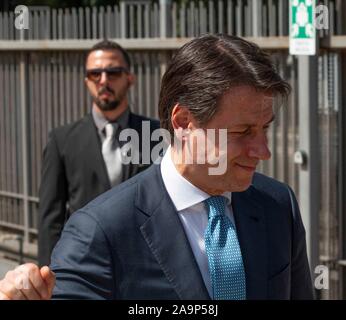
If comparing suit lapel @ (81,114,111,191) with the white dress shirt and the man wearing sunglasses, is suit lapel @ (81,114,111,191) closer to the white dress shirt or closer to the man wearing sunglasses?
the man wearing sunglasses

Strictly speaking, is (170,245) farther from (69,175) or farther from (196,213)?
(69,175)

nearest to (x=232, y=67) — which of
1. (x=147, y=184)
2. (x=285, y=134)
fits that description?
(x=147, y=184)

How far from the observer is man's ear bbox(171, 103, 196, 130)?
263 centimetres

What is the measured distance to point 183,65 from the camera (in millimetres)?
2607

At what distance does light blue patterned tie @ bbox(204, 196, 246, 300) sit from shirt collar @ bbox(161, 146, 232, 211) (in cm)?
3

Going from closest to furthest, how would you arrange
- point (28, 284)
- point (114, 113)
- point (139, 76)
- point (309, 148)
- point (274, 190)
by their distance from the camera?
point (28, 284) → point (274, 190) → point (114, 113) → point (309, 148) → point (139, 76)

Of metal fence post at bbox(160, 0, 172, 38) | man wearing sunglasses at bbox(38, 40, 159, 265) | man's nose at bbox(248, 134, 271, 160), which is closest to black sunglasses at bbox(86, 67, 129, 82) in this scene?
man wearing sunglasses at bbox(38, 40, 159, 265)

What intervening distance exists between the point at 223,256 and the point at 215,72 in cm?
47

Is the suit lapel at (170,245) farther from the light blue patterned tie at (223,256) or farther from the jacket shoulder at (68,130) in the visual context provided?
the jacket shoulder at (68,130)

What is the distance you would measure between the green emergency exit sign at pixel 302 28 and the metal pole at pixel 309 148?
217mm

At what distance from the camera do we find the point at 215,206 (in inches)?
105

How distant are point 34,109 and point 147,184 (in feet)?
20.6

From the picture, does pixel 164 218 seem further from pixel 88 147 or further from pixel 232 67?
pixel 88 147

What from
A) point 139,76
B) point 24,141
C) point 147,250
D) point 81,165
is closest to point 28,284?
point 147,250
